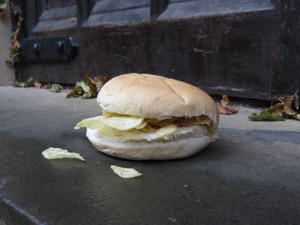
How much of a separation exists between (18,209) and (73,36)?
280 centimetres

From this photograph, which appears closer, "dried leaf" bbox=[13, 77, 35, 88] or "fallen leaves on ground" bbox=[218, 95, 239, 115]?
"fallen leaves on ground" bbox=[218, 95, 239, 115]

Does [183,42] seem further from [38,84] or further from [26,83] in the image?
[26,83]

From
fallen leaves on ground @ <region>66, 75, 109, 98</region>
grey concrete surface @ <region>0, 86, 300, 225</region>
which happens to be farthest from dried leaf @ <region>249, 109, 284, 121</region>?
fallen leaves on ground @ <region>66, 75, 109, 98</region>

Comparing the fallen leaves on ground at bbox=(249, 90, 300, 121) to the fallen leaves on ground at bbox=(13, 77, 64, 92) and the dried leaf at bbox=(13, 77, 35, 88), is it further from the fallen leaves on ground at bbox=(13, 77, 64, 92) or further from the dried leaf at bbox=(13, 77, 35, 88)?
the dried leaf at bbox=(13, 77, 35, 88)

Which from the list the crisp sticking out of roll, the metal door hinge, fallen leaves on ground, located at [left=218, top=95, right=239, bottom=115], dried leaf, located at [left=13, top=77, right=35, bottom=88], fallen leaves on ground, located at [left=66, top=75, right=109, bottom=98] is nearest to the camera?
the crisp sticking out of roll

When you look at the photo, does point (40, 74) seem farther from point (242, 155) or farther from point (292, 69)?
point (242, 155)

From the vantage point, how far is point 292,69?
1.94 metres

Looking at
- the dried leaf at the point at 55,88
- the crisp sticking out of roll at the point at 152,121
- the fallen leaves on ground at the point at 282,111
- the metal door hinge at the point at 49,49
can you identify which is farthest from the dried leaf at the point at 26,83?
the crisp sticking out of roll at the point at 152,121

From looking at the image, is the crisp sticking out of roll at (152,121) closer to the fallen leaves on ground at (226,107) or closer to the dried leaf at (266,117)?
the dried leaf at (266,117)

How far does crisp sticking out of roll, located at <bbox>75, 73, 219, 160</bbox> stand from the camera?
1.13 meters

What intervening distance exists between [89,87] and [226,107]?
4.53 ft

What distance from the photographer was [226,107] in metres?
2.16

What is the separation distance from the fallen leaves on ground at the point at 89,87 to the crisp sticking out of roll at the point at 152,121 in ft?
5.70

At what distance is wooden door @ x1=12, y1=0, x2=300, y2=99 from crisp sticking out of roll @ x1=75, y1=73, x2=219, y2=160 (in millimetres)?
947
